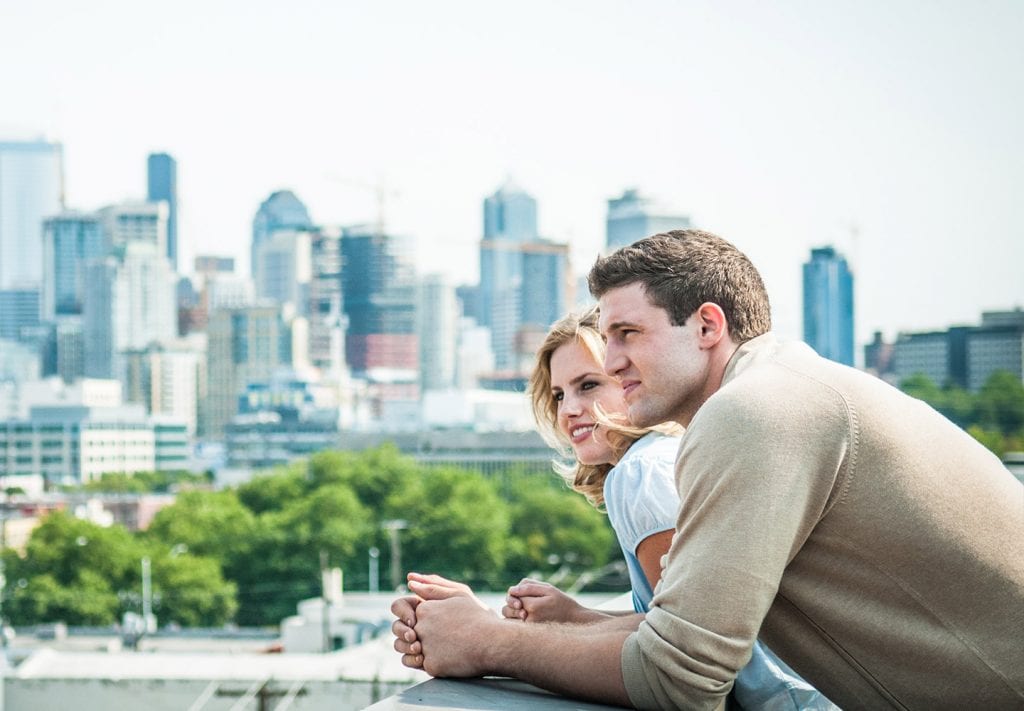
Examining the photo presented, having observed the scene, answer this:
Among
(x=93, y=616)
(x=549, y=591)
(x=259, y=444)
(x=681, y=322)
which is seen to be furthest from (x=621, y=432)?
(x=259, y=444)

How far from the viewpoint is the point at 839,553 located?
6.07ft

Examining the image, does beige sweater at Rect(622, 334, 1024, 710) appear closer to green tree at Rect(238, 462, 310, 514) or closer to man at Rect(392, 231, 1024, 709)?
man at Rect(392, 231, 1024, 709)

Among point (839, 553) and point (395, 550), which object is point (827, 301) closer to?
point (395, 550)

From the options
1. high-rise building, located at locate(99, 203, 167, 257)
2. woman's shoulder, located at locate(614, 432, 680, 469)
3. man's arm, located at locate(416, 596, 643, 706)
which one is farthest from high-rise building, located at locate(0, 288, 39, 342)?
man's arm, located at locate(416, 596, 643, 706)

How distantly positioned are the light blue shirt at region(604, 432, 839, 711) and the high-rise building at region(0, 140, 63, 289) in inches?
6338

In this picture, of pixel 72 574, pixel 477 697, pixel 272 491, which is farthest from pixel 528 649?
pixel 272 491

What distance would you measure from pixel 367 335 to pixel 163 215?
87.1ft

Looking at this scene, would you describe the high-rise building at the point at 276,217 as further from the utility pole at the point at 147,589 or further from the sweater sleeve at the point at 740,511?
the sweater sleeve at the point at 740,511

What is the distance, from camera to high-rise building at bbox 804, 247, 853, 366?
117 metres

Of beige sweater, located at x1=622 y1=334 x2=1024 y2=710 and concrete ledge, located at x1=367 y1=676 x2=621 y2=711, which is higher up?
beige sweater, located at x1=622 y1=334 x2=1024 y2=710

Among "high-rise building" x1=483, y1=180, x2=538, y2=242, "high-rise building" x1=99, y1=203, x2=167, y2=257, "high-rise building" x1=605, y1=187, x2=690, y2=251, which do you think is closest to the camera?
"high-rise building" x1=605, y1=187, x2=690, y2=251

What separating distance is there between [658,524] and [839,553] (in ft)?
1.43

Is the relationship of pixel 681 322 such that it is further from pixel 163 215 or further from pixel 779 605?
pixel 163 215

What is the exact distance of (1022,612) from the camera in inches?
72.7
